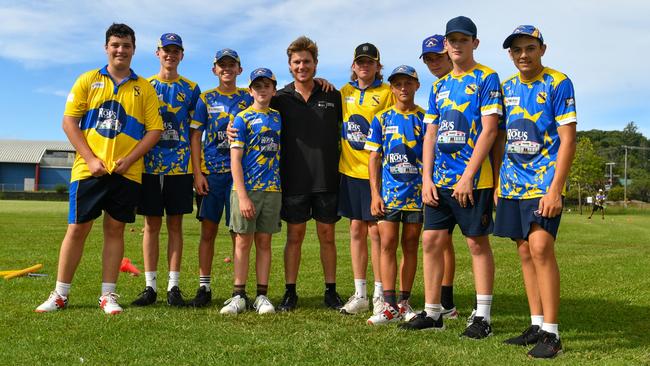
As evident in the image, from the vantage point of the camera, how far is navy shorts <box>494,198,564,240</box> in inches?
170

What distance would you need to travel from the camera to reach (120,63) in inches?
221

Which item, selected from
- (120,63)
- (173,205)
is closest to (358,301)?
(173,205)

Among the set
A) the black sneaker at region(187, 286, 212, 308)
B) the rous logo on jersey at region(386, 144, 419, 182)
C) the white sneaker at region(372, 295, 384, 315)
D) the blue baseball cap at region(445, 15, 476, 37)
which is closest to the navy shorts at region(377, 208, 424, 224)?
the rous logo on jersey at region(386, 144, 419, 182)

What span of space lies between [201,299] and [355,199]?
181 centimetres

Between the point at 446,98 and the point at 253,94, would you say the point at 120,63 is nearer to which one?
the point at 253,94

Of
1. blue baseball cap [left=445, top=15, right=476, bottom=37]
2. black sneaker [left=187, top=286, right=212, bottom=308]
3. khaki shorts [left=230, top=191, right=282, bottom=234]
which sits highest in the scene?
blue baseball cap [left=445, top=15, right=476, bottom=37]

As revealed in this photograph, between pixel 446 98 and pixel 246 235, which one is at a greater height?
pixel 446 98

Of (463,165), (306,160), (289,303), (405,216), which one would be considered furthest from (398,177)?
(289,303)

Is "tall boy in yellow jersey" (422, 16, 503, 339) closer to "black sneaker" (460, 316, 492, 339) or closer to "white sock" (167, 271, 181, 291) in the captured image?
"black sneaker" (460, 316, 492, 339)

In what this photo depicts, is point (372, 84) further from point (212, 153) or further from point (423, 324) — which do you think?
point (423, 324)

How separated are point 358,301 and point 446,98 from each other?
2.13 meters

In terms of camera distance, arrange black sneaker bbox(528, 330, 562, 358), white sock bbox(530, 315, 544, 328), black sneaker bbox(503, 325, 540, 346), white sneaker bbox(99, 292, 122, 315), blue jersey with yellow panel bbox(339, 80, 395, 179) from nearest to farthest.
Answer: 1. black sneaker bbox(528, 330, 562, 358)
2. black sneaker bbox(503, 325, 540, 346)
3. white sock bbox(530, 315, 544, 328)
4. white sneaker bbox(99, 292, 122, 315)
5. blue jersey with yellow panel bbox(339, 80, 395, 179)

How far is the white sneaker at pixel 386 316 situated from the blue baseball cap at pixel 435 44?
7.59ft

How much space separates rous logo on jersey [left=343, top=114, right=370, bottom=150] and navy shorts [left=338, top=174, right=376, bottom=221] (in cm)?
34
